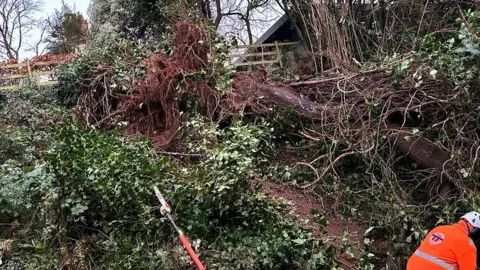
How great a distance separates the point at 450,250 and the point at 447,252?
0.03m

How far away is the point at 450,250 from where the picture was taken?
428cm

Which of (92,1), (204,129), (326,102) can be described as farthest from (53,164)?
(92,1)

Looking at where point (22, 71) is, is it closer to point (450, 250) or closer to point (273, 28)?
point (273, 28)

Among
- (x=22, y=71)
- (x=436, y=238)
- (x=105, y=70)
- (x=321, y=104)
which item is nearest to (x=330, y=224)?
(x=436, y=238)

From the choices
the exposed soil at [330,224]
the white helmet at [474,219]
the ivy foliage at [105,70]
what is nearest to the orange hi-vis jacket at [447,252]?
the white helmet at [474,219]

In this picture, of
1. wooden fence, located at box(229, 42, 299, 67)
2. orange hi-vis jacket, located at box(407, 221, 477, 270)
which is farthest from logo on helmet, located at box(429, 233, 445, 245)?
wooden fence, located at box(229, 42, 299, 67)

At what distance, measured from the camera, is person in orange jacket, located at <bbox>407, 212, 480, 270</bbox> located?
13.9 feet

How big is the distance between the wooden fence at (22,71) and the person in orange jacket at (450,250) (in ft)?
34.3

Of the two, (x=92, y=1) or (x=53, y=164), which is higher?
(x=92, y=1)

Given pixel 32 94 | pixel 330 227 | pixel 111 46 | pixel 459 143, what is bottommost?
pixel 330 227

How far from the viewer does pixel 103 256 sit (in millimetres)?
5238

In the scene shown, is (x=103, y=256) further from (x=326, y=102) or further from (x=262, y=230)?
(x=326, y=102)

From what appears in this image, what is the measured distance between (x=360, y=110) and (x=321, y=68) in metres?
2.62

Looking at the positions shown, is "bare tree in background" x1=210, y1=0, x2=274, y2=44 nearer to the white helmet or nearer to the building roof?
the building roof
